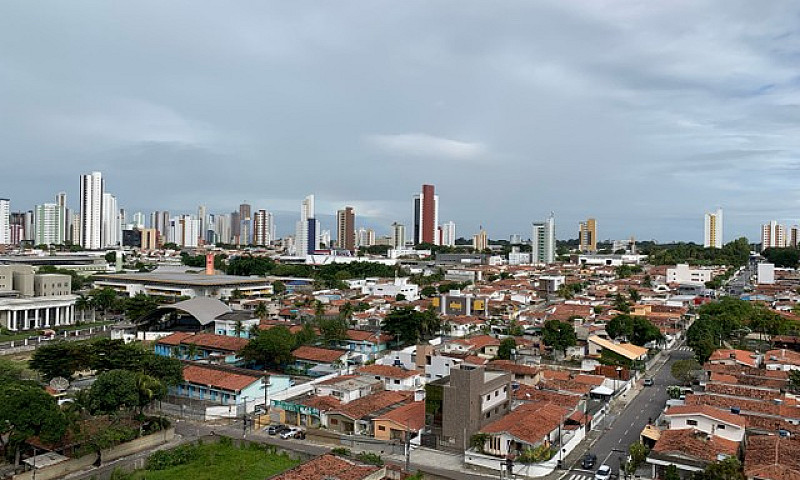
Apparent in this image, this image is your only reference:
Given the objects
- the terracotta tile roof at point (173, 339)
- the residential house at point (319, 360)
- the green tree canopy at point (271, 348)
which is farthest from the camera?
the terracotta tile roof at point (173, 339)

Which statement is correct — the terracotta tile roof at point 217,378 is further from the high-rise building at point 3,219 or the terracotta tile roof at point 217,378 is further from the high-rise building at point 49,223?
the high-rise building at point 49,223

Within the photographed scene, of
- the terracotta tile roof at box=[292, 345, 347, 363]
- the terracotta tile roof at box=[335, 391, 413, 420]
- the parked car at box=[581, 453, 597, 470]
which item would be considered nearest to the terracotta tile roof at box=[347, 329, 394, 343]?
the terracotta tile roof at box=[292, 345, 347, 363]

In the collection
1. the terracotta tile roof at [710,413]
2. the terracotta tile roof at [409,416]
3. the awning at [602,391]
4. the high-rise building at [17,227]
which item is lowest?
the awning at [602,391]

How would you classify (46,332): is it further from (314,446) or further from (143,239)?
(143,239)

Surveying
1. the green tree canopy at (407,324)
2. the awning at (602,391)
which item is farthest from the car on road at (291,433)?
the green tree canopy at (407,324)

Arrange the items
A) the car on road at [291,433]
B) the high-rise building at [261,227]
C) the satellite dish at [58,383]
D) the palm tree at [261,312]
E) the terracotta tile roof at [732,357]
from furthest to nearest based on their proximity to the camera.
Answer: the high-rise building at [261,227] → the palm tree at [261,312] → the terracotta tile roof at [732,357] → the satellite dish at [58,383] → the car on road at [291,433]

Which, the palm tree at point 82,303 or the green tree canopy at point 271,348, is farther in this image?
the palm tree at point 82,303

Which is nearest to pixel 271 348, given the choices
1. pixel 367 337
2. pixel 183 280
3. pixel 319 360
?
pixel 319 360
